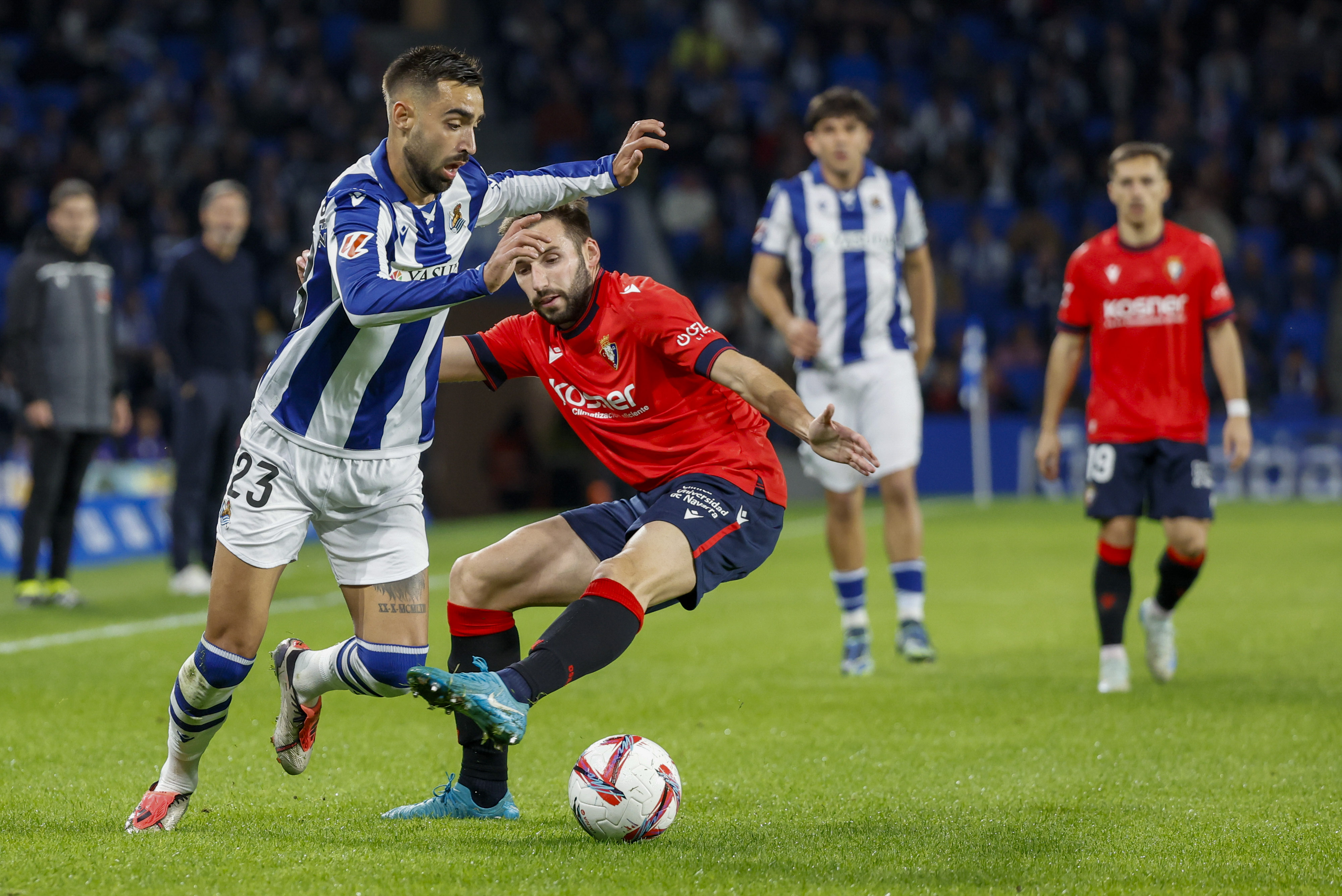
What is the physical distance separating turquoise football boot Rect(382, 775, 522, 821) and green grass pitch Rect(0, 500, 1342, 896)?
83 millimetres

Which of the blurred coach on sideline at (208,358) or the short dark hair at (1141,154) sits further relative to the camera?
the blurred coach on sideline at (208,358)

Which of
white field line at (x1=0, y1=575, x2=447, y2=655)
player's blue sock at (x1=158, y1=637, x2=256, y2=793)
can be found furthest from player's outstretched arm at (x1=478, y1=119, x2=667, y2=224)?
white field line at (x1=0, y1=575, x2=447, y2=655)

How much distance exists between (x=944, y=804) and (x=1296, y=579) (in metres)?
6.77

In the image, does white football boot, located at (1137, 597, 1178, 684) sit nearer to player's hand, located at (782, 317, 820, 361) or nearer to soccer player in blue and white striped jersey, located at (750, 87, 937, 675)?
soccer player in blue and white striped jersey, located at (750, 87, 937, 675)

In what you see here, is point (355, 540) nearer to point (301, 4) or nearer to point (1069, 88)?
point (1069, 88)

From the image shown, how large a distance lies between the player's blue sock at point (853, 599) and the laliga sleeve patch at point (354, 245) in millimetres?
3862

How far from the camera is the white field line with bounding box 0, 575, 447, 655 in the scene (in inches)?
305

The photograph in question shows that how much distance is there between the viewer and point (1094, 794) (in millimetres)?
4531

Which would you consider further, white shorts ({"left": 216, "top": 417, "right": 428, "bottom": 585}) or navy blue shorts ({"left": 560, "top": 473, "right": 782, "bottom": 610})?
navy blue shorts ({"left": 560, "top": 473, "right": 782, "bottom": 610})

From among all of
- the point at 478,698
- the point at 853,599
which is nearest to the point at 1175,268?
the point at 853,599

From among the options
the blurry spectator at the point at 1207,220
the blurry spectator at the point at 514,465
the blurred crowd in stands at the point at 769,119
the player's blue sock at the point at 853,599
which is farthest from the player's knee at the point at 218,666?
the blurry spectator at the point at 1207,220

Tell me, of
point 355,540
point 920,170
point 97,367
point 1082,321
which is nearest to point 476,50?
point 920,170

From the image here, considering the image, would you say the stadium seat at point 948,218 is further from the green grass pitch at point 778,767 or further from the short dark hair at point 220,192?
the short dark hair at point 220,192

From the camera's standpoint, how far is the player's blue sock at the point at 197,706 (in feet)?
13.2
